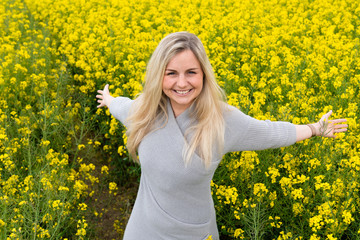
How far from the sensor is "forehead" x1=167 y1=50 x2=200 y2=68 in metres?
2.12

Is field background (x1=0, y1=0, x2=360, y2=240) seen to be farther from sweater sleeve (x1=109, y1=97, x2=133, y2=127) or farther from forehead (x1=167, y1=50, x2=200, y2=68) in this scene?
forehead (x1=167, y1=50, x2=200, y2=68)

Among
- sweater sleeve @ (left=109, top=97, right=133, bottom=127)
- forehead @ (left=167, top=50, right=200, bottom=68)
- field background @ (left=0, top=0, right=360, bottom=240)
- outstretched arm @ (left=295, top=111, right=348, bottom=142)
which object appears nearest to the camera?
forehead @ (left=167, top=50, right=200, bottom=68)

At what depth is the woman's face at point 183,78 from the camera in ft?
7.00

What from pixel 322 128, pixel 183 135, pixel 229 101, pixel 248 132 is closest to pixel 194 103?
pixel 183 135

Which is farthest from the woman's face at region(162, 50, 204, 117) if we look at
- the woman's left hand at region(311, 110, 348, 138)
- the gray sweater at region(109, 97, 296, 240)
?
the woman's left hand at region(311, 110, 348, 138)

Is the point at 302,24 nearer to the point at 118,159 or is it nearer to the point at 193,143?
the point at 118,159

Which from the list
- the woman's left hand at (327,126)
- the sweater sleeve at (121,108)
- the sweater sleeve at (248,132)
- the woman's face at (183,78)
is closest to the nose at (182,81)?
the woman's face at (183,78)

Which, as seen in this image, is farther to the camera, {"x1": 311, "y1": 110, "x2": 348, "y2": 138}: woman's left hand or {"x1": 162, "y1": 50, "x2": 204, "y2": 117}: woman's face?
{"x1": 311, "y1": 110, "x2": 348, "y2": 138}: woman's left hand

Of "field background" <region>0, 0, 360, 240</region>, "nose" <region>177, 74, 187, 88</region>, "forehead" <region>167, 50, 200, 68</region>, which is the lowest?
"field background" <region>0, 0, 360, 240</region>

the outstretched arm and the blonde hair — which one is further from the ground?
the blonde hair

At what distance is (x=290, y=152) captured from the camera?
3045 mm

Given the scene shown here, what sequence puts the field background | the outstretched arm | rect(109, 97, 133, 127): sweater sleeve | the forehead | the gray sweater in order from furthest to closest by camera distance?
the field background, rect(109, 97, 133, 127): sweater sleeve, the outstretched arm, the gray sweater, the forehead

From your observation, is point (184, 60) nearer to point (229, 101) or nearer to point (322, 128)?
point (322, 128)

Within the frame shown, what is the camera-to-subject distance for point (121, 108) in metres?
2.71
